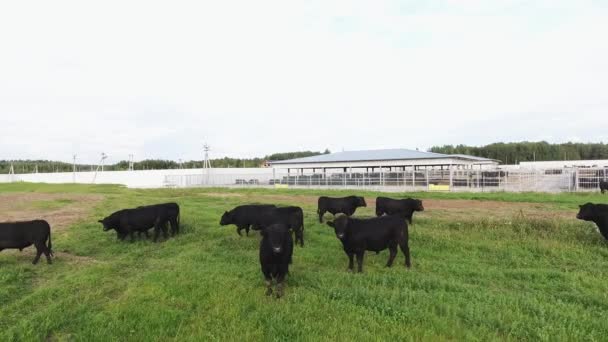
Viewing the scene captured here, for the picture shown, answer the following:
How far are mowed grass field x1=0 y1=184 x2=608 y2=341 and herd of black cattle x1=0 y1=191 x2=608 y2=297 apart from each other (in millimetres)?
349

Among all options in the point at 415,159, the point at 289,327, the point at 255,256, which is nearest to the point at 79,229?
the point at 255,256

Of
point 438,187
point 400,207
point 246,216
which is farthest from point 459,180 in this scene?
point 246,216

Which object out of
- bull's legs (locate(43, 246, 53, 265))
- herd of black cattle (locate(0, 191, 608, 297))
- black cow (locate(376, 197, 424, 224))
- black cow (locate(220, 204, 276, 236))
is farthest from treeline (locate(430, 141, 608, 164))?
bull's legs (locate(43, 246, 53, 265))

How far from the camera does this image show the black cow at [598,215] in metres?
8.73

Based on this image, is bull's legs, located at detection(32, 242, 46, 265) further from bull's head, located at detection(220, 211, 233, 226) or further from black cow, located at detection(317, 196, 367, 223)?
black cow, located at detection(317, 196, 367, 223)

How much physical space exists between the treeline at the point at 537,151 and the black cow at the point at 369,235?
83036mm

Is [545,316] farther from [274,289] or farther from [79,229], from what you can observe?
[79,229]

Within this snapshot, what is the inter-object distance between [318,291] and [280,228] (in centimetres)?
113

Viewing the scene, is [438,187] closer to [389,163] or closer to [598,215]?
[389,163]

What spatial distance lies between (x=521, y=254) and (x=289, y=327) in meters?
6.10

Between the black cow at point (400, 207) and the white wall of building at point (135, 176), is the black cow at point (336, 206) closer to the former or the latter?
the black cow at point (400, 207)

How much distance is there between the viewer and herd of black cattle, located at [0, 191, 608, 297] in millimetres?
5723

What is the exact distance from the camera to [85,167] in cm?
11619

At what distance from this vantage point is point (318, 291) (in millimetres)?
5406
